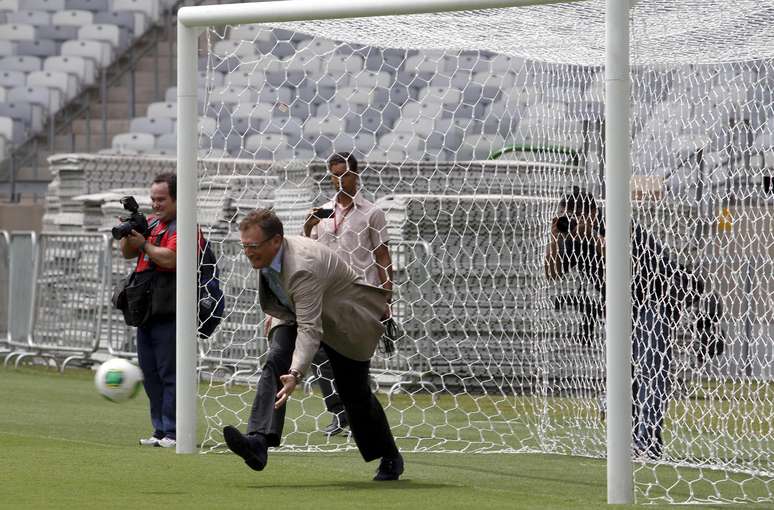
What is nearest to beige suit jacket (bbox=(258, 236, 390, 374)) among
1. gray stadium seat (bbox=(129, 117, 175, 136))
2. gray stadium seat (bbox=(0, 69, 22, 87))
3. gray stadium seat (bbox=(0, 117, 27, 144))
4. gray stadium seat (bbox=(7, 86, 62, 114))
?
gray stadium seat (bbox=(129, 117, 175, 136))

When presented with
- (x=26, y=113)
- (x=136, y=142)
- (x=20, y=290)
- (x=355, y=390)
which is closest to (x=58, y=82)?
(x=26, y=113)

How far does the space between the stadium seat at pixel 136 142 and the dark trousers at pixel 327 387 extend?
11.7 meters

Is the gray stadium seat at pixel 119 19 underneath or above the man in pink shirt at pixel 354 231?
above

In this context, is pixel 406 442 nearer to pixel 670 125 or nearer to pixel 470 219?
pixel 670 125

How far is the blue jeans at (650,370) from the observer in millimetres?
9430

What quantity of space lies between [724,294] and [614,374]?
15.5 feet

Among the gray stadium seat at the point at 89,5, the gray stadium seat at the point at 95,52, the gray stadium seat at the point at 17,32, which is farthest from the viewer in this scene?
the gray stadium seat at the point at 89,5

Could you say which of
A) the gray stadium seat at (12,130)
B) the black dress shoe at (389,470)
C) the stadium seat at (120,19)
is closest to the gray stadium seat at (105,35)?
the stadium seat at (120,19)

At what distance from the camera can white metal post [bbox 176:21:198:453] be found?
9078 mm

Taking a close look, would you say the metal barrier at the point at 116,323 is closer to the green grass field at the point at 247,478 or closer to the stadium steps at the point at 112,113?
the green grass field at the point at 247,478

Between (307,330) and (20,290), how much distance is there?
10129mm

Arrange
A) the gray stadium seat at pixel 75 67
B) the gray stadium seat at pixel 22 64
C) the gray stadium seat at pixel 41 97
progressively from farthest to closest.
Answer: the gray stadium seat at pixel 22 64, the gray stadium seat at pixel 75 67, the gray stadium seat at pixel 41 97

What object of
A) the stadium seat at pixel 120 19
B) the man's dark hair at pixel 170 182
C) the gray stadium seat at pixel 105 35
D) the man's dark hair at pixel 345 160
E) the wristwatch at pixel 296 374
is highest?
the stadium seat at pixel 120 19

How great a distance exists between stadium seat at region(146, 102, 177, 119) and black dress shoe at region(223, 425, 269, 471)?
1602 cm
